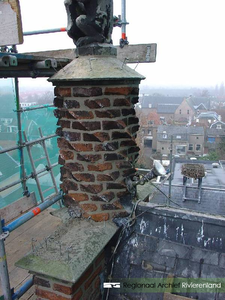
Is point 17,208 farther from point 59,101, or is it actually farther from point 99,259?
point 59,101

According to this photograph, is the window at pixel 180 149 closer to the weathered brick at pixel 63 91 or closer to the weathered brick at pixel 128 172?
the weathered brick at pixel 128 172

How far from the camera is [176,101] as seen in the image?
172 feet

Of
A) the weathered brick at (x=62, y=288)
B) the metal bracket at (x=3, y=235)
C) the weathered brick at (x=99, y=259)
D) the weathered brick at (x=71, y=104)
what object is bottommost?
the weathered brick at (x=99, y=259)

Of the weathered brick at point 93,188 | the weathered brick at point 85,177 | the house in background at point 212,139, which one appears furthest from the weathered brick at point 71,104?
the house in background at point 212,139

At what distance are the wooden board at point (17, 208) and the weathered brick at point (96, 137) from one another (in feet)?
8.08

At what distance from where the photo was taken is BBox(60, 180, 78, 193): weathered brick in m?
2.35

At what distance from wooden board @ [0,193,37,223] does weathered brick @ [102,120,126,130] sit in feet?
8.57

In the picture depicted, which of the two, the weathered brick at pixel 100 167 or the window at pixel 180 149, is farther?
the window at pixel 180 149

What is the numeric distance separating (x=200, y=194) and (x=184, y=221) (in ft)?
31.2

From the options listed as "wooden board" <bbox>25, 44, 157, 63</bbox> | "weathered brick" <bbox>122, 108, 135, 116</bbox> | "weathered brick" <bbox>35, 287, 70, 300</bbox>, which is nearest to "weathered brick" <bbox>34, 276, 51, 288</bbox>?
"weathered brick" <bbox>35, 287, 70, 300</bbox>

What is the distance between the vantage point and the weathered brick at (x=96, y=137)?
2172 mm

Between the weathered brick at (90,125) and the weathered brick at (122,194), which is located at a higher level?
the weathered brick at (90,125)

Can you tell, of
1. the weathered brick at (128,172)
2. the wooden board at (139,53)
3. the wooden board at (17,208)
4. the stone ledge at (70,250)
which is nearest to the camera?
the stone ledge at (70,250)

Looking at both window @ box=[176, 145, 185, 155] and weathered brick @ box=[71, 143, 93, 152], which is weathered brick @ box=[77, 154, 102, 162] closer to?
weathered brick @ box=[71, 143, 93, 152]
